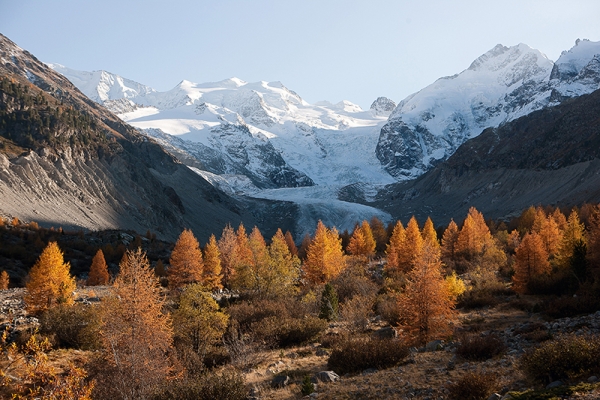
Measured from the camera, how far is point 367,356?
51.9 feet

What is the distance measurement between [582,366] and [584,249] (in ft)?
76.6

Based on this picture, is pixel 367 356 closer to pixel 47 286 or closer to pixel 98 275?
pixel 47 286

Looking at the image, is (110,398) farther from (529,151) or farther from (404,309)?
(529,151)

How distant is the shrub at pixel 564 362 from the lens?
977cm

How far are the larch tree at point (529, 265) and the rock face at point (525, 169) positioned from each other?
76.9 metres

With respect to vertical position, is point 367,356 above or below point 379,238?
above

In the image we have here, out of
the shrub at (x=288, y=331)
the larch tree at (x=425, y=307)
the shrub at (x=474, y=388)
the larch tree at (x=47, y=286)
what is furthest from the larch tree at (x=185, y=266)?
the shrub at (x=474, y=388)

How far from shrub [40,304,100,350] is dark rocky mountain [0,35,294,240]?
5756 cm

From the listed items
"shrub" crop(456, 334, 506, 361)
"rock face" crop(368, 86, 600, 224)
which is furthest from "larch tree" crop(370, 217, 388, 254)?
"shrub" crop(456, 334, 506, 361)

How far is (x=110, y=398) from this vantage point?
46.6 feet

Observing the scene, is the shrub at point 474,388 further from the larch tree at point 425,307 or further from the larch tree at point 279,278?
the larch tree at point 279,278

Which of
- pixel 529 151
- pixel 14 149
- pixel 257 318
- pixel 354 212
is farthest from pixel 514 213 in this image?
pixel 14 149

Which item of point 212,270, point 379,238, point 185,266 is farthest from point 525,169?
point 185,266

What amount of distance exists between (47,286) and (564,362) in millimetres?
31824
